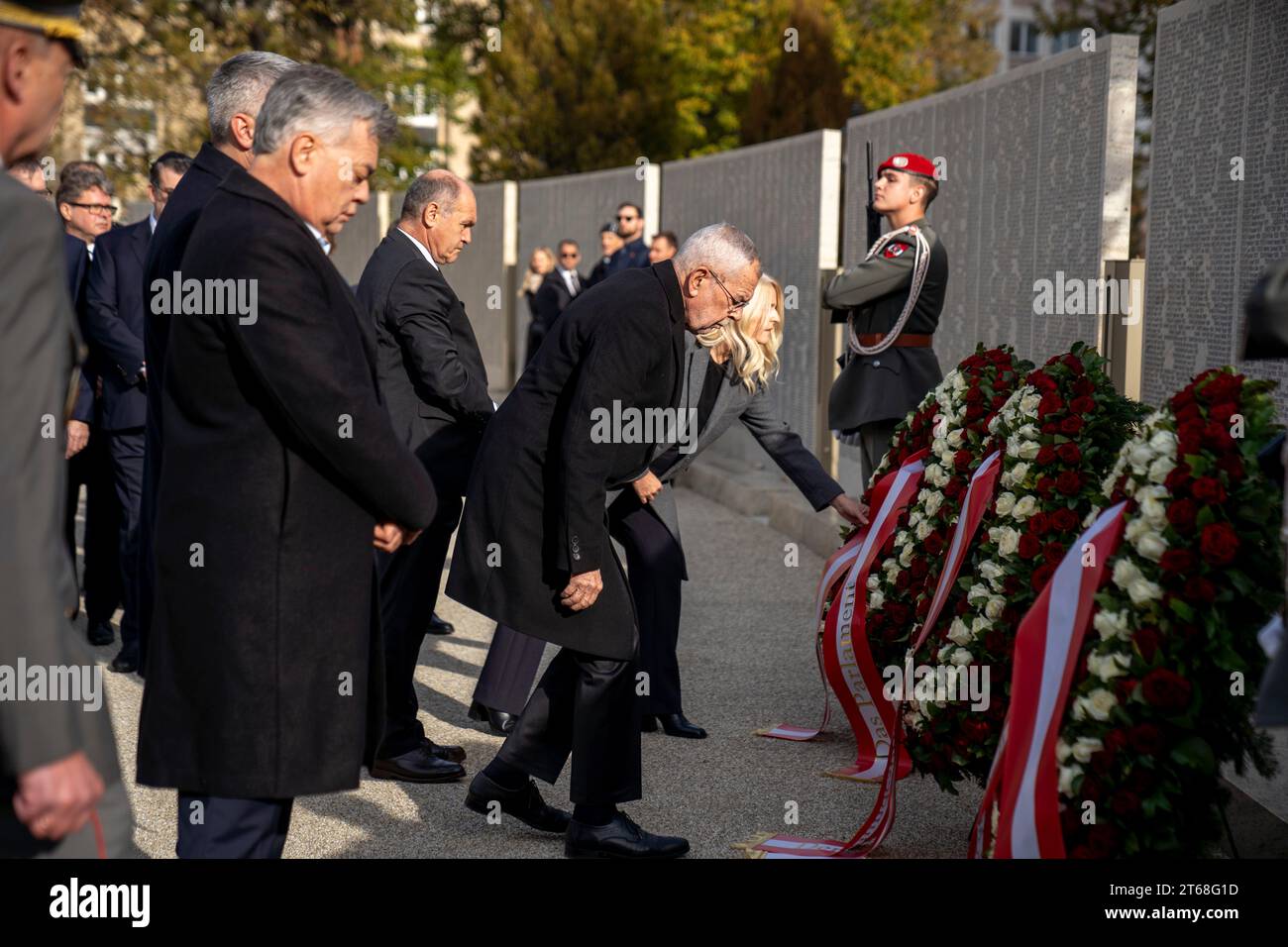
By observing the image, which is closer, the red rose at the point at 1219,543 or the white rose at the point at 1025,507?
the red rose at the point at 1219,543

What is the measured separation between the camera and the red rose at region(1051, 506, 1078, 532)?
4.66 meters

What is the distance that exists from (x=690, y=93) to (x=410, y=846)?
38005 mm

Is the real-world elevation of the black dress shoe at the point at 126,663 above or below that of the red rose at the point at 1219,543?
below

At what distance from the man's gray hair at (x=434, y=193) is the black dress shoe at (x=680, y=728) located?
6.94 ft

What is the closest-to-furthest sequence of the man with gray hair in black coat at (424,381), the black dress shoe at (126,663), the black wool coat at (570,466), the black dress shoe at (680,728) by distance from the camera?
→ the black wool coat at (570,466), the man with gray hair in black coat at (424,381), the black dress shoe at (680,728), the black dress shoe at (126,663)

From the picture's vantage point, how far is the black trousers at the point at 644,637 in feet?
20.9

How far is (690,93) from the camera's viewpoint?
136ft

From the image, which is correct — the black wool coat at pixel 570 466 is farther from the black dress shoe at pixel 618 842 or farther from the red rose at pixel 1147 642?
the red rose at pixel 1147 642

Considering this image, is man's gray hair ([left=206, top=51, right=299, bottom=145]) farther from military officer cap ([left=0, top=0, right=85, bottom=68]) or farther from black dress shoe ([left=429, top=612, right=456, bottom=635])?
black dress shoe ([left=429, top=612, right=456, bottom=635])

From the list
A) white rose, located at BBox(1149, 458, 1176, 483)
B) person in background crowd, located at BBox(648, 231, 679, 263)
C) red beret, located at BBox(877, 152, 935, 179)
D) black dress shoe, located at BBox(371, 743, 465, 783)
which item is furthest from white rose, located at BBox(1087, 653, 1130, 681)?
person in background crowd, located at BBox(648, 231, 679, 263)

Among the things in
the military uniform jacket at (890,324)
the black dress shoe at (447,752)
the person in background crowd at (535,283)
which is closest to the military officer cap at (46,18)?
the black dress shoe at (447,752)

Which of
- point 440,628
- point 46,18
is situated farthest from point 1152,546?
point 440,628
